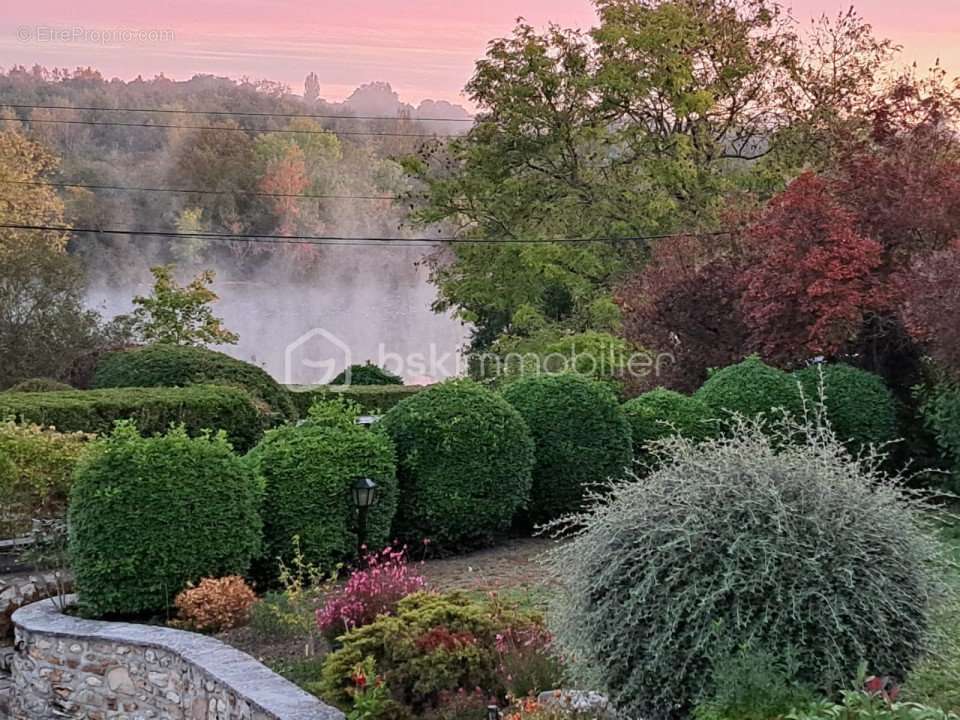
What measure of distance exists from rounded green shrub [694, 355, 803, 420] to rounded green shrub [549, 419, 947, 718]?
647 cm

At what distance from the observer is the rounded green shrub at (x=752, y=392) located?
36.8ft

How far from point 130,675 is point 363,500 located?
211 centimetres

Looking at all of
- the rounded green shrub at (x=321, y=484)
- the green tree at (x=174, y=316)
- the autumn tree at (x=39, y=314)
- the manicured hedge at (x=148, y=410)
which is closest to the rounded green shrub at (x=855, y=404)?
the rounded green shrub at (x=321, y=484)

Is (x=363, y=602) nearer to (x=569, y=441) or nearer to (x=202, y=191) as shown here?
(x=569, y=441)

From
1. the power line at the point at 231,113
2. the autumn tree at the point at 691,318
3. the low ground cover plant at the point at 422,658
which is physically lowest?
the low ground cover plant at the point at 422,658

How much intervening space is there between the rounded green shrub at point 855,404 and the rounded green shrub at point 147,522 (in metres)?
6.50

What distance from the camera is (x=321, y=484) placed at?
320 inches

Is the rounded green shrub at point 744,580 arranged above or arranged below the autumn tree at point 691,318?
below

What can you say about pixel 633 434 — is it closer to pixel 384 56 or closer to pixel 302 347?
pixel 384 56

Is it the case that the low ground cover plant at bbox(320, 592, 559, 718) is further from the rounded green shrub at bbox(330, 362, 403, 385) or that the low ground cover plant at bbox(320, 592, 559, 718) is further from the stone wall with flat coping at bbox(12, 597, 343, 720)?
the rounded green shrub at bbox(330, 362, 403, 385)

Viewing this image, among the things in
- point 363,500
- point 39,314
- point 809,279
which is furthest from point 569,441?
point 39,314

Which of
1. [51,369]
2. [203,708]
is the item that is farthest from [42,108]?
Result: [203,708]

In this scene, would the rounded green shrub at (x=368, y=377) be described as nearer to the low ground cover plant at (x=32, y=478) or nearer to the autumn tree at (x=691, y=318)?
the autumn tree at (x=691, y=318)

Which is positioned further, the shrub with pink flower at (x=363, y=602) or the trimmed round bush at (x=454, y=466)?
the trimmed round bush at (x=454, y=466)
